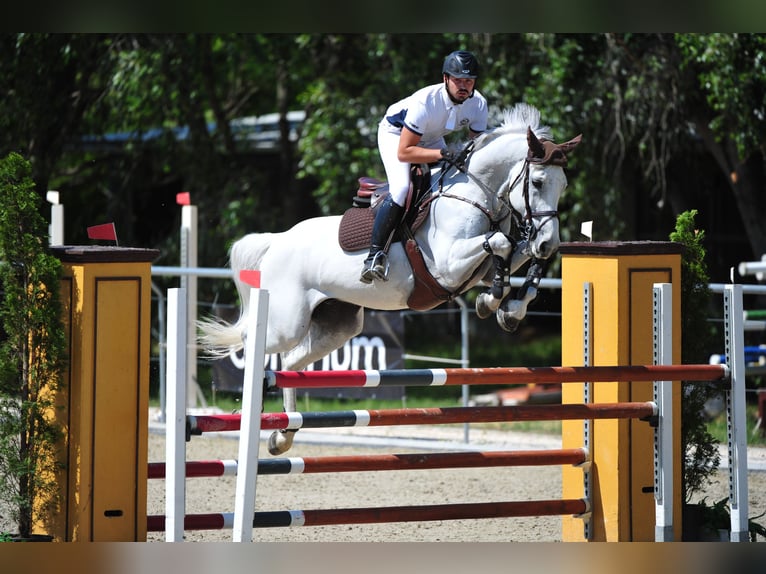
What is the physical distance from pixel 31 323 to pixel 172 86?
8.18 metres

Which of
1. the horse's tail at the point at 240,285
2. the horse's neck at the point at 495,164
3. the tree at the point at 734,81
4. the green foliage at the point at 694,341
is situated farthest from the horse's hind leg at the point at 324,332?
the tree at the point at 734,81

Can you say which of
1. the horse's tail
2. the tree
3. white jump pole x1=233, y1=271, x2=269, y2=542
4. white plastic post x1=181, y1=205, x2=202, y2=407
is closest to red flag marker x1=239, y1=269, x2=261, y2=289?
white jump pole x1=233, y1=271, x2=269, y2=542

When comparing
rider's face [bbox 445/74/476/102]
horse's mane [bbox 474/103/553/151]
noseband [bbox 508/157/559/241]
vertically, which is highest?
rider's face [bbox 445/74/476/102]

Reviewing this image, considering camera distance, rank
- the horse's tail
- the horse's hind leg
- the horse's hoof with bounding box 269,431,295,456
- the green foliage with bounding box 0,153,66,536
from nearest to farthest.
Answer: the green foliage with bounding box 0,153,66,536 → the horse's hoof with bounding box 269,431,295,456 → the horse's hind leg → the horse's tail

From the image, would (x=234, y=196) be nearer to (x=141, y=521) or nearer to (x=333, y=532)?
(x=333, y=532)

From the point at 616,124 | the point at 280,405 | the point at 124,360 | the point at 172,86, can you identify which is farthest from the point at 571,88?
the point at 124,360

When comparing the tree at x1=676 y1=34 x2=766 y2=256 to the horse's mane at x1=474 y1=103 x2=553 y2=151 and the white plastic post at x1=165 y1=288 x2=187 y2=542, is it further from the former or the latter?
the white plastic post at x1=165 y1=288 x2=187 y2=542

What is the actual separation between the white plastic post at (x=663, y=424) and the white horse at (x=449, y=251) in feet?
1.80

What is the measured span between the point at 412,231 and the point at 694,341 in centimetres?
146

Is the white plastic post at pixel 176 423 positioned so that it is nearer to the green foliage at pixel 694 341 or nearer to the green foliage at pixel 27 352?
the green foliage at pixel 27 352

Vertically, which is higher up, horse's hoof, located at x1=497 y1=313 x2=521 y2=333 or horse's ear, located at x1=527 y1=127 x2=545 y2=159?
horse's ear, located at x1=527 y1=127 x2=545 y2=159

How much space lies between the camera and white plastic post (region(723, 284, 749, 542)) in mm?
4566

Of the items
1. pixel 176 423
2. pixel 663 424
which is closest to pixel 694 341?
pixel 663 424

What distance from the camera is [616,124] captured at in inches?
372
